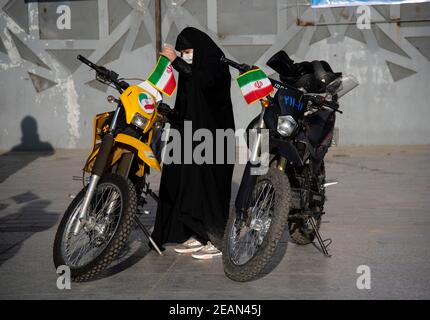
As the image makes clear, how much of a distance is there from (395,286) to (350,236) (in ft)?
4.92

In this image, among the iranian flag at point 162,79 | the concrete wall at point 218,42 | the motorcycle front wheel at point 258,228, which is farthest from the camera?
the concrete wall at point 218,42

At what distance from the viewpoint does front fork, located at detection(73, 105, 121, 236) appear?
5.22 m

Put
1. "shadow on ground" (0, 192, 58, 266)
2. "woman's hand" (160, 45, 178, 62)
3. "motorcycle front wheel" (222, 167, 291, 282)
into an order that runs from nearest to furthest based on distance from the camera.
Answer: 1. "motorcycle front wheel" (222, 167, 291, 282)
2. "woman's hand" (160, 45, 178, 62)
3. "shadow on ground" (0, 192, 58, 266)

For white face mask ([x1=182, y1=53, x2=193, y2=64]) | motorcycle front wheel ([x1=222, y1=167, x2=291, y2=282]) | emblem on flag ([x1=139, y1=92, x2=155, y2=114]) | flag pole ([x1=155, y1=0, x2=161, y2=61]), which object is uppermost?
flag pole ([x1=155, y1=0, x2=161, y2=61])

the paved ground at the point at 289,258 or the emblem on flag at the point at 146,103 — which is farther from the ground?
the emblem on flag at the point at 146,103

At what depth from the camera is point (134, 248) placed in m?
6.27

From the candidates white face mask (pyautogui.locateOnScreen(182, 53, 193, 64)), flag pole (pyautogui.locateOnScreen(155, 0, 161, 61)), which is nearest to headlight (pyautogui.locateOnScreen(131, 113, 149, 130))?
white face mask (pyautogui.locateOnScreen(182, 53, 193, 64))

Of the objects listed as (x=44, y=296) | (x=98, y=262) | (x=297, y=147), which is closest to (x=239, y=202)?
(x=297, y=147)

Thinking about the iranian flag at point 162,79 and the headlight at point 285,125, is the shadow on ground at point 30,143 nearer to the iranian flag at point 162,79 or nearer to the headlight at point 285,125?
the iranian flag at point 162,79

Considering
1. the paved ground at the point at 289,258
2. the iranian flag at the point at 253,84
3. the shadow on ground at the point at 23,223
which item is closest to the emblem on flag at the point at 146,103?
the iranian flag at the point at 253,84

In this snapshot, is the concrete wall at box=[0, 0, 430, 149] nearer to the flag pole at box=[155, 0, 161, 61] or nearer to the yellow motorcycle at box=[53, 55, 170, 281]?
the flag pole at box=[155, 0, 161, 61]

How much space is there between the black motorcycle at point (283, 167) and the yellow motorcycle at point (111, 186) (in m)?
0.65

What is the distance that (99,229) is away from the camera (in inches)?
209

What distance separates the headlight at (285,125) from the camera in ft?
17.7
